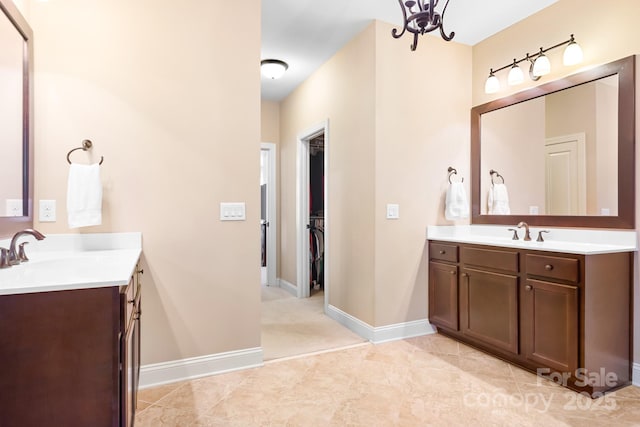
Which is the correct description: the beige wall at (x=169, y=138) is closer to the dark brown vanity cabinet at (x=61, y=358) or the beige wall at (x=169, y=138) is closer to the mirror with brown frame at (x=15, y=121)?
the mirror with brown frame at (x=15, y=121)

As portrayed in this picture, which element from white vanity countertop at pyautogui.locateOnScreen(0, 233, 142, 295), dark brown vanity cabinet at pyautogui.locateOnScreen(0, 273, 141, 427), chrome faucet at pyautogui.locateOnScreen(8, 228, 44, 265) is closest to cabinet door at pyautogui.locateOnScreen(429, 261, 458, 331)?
white vanity countertop at pyautogui.locateOnScreen(0, 233, 142, 295)

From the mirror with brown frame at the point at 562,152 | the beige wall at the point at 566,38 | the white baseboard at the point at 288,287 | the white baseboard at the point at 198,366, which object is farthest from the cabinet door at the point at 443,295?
the white baseboard at the point at 288,287

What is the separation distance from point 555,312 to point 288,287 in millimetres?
3169

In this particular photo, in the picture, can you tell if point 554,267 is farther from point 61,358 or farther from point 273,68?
point 273,68

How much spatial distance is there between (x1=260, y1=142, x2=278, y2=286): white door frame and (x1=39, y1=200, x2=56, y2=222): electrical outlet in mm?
3084

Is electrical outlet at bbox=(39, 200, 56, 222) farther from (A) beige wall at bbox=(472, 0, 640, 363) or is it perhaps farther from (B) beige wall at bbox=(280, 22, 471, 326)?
(A) beige wall at bbox=(472, 0, 640, 363)

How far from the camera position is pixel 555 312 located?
2.10m

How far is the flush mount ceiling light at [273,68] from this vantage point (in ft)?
11.6

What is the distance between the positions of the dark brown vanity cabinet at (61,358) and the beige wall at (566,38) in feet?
9.26

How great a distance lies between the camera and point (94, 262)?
1.56 metres

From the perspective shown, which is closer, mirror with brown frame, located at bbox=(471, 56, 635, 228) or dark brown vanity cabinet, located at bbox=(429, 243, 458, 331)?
mirror with brown frame, located at bbox=(471, 56, 635, 228)

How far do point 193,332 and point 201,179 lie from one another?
98 cm

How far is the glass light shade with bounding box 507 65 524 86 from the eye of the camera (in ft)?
9.20

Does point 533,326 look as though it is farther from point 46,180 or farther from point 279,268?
point 279,268
